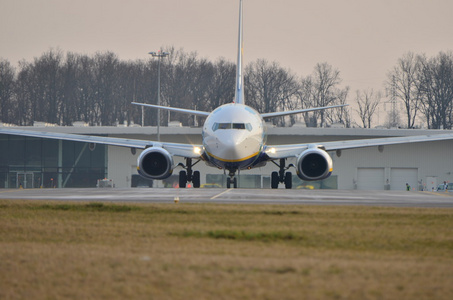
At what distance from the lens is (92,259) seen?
1115 centimetres

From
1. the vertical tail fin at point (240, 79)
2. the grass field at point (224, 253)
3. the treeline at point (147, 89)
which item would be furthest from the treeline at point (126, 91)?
the grass field at point (224, 253)

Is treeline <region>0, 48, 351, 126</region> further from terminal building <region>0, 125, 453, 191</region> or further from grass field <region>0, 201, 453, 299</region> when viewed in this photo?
grass field <region>0, 201, 453, 299</region>

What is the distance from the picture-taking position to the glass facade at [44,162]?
77.2 meters

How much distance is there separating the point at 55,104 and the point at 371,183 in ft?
201

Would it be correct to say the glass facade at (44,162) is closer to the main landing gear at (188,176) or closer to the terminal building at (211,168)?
the terminal building at (211,168)

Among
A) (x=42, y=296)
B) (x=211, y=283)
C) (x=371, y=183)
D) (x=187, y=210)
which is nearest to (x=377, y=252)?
(x=211, y=283)

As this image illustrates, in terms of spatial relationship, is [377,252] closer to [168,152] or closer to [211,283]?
[211,283]

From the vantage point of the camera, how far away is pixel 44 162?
78.2 m

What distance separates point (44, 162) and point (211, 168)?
17.5 meters

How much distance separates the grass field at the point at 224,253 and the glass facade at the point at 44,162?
2312 inches

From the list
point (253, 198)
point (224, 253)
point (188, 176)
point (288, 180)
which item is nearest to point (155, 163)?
point (188, 176)

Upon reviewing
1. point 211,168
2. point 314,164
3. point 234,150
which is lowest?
point 314,164

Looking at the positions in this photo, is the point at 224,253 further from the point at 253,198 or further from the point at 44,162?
the point at 44,162

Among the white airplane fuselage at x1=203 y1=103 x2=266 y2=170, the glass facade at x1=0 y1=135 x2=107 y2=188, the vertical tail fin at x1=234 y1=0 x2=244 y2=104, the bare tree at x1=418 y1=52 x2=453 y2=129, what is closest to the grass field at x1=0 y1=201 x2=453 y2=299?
the white airplane fuselage at x1=203 y1=103 x2=266 y2=170
